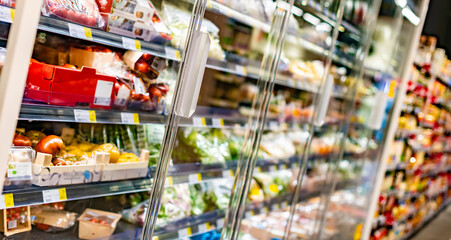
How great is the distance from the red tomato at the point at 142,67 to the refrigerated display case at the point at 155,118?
0.01 meters

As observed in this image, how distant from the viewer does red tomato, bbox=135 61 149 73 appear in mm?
2285

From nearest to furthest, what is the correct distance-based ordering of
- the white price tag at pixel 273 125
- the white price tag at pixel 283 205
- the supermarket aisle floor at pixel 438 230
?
the white price tag at pixel 273 125, the white price tag at pixel 283 205, the supermarket aisle floor at pixel 438 230

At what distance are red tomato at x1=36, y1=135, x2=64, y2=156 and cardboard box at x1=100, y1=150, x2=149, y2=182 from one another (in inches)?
9.5

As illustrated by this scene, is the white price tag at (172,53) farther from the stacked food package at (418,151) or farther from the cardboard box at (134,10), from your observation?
the stacked food package at (418,151)

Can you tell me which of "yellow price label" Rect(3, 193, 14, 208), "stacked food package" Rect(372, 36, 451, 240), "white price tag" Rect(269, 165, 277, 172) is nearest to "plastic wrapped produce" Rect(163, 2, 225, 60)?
"yellow price label" Rect(3, 193, 14, 208)

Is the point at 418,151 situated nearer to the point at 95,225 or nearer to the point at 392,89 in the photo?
the point at 392,89

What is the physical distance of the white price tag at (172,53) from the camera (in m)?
2.27

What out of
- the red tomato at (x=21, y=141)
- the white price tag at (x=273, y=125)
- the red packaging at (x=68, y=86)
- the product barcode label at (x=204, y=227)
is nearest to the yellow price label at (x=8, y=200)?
the red tomato at (x=21, y=141)

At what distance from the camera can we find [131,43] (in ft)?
6.75

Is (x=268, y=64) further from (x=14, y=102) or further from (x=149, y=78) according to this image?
(x=14, y=102)

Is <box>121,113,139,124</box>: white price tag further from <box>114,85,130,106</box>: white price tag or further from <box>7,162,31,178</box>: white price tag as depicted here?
<box>7,162,31,178</box>: white price tag

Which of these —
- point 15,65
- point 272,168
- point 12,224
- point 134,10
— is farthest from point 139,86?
point 272,168

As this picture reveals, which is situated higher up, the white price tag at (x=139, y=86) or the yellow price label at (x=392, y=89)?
the yellow price label at (x=392, y=89)

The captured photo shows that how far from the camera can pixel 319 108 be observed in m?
3.18
